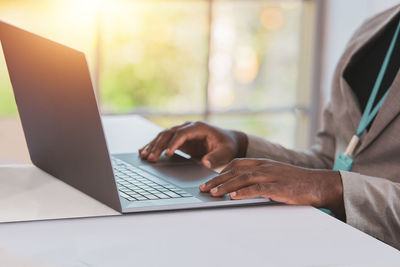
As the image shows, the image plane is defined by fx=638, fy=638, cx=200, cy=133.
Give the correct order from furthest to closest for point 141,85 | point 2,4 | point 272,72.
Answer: point 272,72 < point 141,85 < point 2,4

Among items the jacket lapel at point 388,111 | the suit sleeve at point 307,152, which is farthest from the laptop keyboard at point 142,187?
the jacket lapel at point 388,111

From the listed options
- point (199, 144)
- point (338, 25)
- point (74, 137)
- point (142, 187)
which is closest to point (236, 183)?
point (142, 187)

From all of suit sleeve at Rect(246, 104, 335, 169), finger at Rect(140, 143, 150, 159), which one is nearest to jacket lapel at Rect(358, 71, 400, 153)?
suit sleeve at Rect(246, 104, 335, 169)

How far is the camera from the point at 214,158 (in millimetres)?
1321

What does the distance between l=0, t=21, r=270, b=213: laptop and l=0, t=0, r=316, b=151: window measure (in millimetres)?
1962

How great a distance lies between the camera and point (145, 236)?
0.86 meters

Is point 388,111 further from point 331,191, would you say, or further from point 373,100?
point 331,191

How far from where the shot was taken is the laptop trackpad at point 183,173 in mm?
1118

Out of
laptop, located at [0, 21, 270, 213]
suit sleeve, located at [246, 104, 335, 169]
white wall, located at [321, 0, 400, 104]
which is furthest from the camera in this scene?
white wall, located at [321, 0, 400, 104]

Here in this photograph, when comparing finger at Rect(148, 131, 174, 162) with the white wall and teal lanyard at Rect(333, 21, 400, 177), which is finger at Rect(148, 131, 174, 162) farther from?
the white wall

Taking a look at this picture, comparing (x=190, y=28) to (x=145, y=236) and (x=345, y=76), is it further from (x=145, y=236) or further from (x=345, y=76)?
(x=145, y=236)

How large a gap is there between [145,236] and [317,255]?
229 mm

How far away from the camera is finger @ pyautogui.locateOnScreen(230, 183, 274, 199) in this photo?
101 cm

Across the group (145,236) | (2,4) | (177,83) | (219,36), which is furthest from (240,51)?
(145,236)
